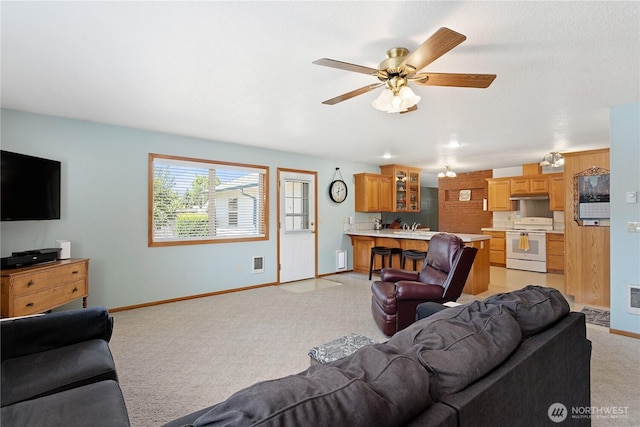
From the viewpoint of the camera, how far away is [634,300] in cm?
320

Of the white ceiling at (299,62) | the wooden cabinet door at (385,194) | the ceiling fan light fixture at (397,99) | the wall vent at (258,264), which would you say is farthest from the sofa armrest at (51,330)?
the wooden cabinet door at (385,194)

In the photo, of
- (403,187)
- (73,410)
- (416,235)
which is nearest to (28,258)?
(73,410)

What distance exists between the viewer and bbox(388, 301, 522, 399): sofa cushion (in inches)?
34.5

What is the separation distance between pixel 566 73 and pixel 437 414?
2.97 meters

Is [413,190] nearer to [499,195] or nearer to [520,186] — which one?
[499,195]

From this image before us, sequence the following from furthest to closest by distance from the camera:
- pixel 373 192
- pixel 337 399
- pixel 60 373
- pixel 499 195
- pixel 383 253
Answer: pixel 499 195
pixel 373 192
pixel 383 253
pixel 60 373
pixel 337 399

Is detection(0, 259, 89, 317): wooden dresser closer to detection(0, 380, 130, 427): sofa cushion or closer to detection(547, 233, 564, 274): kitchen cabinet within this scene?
detection(0, 380, 130, 427): sofa cushion

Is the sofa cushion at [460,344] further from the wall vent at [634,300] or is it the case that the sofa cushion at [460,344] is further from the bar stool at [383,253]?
the bar stool at [383,253]

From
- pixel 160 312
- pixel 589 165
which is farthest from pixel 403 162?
pixel 160 312

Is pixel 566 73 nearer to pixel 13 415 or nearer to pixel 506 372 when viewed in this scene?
pixel 506 372

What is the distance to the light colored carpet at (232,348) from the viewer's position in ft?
7.15

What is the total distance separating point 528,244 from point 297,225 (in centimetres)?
485

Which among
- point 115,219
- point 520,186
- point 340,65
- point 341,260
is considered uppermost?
point 340,65

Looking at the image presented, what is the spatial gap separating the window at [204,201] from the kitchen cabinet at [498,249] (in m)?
5.34
